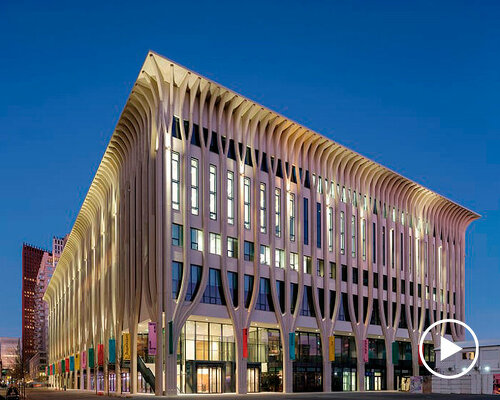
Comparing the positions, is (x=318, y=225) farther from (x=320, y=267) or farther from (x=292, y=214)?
(x=292, y=214)

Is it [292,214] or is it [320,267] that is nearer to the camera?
[292,214]

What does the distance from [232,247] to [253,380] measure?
13.6 metres

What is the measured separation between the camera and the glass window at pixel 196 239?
58.4 meters

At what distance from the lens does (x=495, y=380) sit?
62.5 m

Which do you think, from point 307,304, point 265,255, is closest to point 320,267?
point 307,304

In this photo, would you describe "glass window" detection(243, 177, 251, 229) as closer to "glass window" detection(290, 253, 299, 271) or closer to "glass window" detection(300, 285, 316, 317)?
"glass window" detection(290, 253, 299, 271)

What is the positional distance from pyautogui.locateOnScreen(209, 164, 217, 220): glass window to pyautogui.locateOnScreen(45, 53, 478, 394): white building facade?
15 cm

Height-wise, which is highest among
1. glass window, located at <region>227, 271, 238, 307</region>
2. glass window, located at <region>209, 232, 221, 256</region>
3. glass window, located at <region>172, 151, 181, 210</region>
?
glass window, located at <region>172, 151, 181, 210</region>

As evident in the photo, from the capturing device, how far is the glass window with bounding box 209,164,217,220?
60594mm

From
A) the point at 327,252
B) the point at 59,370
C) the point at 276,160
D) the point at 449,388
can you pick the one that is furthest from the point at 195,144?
the point at 59,370

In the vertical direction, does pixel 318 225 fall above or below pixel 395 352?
above

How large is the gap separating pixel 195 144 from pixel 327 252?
22024mm

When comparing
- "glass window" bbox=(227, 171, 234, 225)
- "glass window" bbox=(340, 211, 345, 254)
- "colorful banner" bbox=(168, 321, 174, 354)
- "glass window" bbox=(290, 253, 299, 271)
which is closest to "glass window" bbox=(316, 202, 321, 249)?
"glass window" bbox=(290, 253, 299, 271)

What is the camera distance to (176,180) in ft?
191
